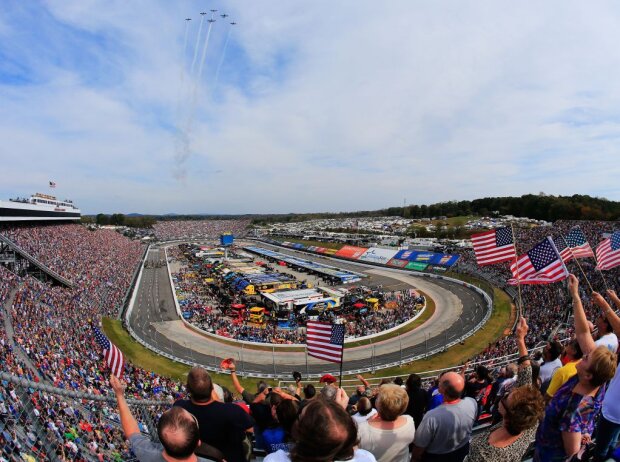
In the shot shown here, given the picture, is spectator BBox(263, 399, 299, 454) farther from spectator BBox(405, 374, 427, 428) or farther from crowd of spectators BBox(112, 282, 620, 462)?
spectator BBox(405, 374, 427, 428)

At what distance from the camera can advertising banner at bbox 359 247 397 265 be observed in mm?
70456

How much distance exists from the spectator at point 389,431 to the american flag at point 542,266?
8.97 m

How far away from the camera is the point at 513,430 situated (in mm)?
3283

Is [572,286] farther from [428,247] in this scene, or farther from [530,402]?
[428,247]

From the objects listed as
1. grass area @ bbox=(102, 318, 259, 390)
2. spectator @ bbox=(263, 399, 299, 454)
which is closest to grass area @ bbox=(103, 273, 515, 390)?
grass area @ bbox=(102, 318, 259, 390)

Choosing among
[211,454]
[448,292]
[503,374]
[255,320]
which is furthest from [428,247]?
[211,454]

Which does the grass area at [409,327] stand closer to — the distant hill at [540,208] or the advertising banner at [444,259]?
the advertising banner at [444,259]

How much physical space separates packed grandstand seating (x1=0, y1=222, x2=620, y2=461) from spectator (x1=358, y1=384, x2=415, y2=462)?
1 centimetres

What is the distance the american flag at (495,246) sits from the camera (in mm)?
12805

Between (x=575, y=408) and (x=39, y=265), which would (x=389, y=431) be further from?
(x=39, y=265)

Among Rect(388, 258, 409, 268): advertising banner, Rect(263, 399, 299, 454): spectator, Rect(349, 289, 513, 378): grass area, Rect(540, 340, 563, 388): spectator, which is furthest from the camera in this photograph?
Rect(388, 258, 409, 268): advertising banner

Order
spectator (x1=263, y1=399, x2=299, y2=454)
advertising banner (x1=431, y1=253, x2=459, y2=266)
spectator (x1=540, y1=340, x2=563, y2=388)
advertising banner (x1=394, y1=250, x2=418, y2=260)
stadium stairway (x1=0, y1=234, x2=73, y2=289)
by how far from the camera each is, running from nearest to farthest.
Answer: spectator (x1=263, y1=399, x2=299, y2=454)
spectator (x1=540, y1=340, x2=563, y2=388)
stadium stairway (x1=0, y1=234, x2=73, y2=289)
advertising banner (x1=431, y1=253, x2=459, y2=266)
advertising banner (x1=394, y1=250, x2=418, y2=260)

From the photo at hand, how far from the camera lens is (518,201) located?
13512cm

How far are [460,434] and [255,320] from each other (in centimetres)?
3259
